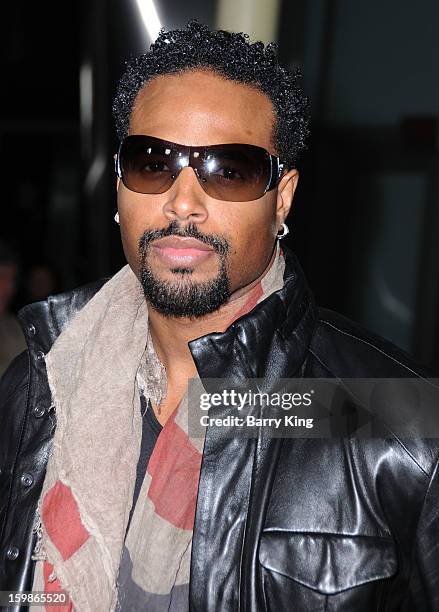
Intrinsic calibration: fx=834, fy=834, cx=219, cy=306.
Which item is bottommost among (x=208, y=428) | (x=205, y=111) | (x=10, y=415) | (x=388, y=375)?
(x=10, y=415)

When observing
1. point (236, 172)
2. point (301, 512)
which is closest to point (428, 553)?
point (301, 512)

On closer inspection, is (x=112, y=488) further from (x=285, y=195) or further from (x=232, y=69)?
(x=232, y=69)

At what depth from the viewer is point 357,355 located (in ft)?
6.89

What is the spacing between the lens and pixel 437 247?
19.8 ft

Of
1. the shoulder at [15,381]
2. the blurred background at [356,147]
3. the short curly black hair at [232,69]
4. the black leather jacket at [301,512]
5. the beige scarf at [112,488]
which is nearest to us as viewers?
the black leather jacket at [301,512]

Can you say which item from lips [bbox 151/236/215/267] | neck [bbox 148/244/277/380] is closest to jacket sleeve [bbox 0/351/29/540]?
neck [bbox 148/244/277/380]

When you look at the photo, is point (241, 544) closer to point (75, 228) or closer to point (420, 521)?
point (420, 521)

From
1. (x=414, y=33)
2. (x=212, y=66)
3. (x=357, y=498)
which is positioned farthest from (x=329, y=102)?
(x=357, y=498)

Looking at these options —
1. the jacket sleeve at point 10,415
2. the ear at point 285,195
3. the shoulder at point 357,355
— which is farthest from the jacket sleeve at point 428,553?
the jacket sleeve at point 10,415

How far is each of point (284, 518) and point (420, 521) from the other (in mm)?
299

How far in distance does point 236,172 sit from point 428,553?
0.98m

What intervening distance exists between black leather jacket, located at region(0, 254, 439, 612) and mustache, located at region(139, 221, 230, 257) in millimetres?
175

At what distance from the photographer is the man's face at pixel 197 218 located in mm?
2006

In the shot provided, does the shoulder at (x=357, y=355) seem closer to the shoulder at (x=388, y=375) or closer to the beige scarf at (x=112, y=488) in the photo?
the shoulder at (x=388, y=375)
